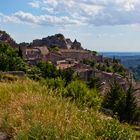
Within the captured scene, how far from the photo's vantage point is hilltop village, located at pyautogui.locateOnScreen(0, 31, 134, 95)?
4026 inches

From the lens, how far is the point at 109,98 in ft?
145

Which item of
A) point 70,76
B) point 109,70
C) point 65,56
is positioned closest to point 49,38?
point 65,56

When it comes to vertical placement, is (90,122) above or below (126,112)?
above

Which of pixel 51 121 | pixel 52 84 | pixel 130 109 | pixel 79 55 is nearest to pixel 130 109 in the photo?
pixel 130 109

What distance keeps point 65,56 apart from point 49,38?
22570mm

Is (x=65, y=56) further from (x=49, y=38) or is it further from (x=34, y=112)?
(x=34, y=112)

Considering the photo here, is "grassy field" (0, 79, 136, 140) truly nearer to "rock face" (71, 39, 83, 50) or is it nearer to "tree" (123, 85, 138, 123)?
"tree" (123, 85, 138, 123)

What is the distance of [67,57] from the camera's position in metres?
132

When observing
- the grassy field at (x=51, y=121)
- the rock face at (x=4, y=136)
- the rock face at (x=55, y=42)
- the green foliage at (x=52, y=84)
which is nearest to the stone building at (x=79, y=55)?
the rock face at (x=55, y=42)

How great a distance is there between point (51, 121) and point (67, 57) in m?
126

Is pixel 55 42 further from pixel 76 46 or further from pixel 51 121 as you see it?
pixel 51 121

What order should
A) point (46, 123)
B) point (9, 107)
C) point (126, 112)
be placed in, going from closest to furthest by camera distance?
point (46, 123), point (9, 107), point (126, 112)

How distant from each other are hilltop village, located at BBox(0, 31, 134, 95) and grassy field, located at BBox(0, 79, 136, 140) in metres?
79.7

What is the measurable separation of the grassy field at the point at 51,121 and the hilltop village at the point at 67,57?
261 ft
